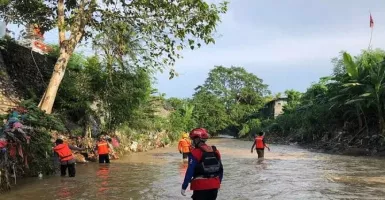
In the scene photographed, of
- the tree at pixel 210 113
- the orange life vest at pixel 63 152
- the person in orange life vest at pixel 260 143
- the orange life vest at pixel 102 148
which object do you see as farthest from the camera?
the tree at pixel 210 113

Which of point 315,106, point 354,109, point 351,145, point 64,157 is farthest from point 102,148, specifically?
point 315,106

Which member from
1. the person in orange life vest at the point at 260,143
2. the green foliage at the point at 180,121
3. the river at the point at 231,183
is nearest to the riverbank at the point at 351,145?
the river at the point at 231,183

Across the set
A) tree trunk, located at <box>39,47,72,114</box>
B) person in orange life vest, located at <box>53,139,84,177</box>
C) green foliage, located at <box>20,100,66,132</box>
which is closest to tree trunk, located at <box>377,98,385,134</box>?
tree trunk, located at <box>39,47,72,114</box>

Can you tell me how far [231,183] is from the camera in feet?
39.9

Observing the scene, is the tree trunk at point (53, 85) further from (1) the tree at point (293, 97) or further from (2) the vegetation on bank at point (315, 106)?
(1) the tree at point (293, 97)

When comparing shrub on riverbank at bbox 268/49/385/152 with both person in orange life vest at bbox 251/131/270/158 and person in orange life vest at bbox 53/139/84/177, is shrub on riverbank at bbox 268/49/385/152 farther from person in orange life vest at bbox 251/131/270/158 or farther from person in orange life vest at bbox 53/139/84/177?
person in orange life vest at bbox 53/139/84/177

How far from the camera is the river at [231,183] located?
998 centimetres

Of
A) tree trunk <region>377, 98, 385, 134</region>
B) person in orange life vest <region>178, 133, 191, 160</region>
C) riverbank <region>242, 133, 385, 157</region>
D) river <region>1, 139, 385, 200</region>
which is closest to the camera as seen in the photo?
river <region>1, 139, 385, 200</region>

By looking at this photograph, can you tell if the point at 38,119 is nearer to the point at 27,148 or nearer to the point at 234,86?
the point at 27,148

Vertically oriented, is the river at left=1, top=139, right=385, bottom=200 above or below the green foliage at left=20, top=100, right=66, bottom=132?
below

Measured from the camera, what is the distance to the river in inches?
393

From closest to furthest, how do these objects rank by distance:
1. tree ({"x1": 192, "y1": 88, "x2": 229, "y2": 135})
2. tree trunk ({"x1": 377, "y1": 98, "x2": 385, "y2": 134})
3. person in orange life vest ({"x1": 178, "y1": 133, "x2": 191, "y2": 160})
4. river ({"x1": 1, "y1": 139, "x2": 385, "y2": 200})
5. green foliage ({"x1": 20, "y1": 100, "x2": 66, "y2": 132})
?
river ({"x1": 1, "y1": 139, "x2": 385, "y2": 200}) < green foliage ({"x1": 20, "y1": 100, "x2": 66, "y2": 132}) < person in orange life vest ({"x1": 178, "y1": 133, "x2": 191, "y2": 160}) < tree trunk ({"x1": 377, "y1": 98, "x2": 385, "y2": 134}) < tree ({"x1": 192, "y1": 88, "x2": 229, "y2": 135})

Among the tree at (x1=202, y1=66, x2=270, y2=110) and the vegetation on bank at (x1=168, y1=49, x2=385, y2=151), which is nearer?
the vegetation on bank at (x1=168, y1=49, x2=385, y2=151)

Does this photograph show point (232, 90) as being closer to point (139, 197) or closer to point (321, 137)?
point (321, 137)
